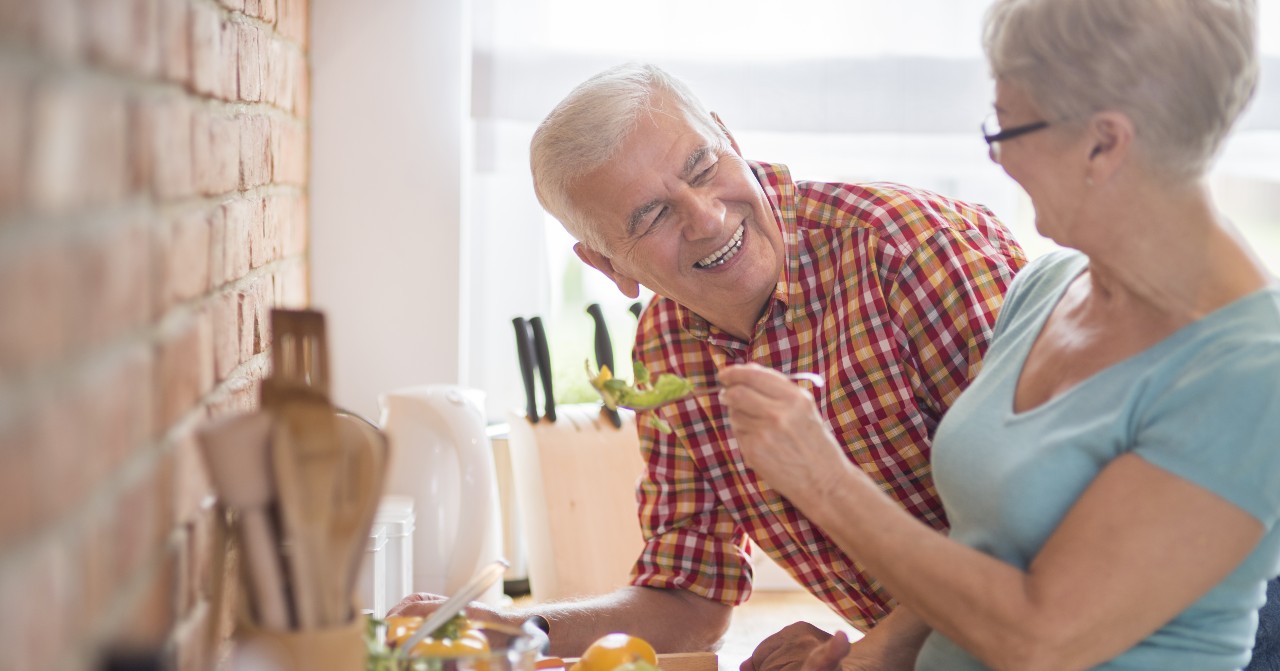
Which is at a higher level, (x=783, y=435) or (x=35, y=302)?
(x=35, y=302)

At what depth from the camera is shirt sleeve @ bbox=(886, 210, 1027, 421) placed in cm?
137

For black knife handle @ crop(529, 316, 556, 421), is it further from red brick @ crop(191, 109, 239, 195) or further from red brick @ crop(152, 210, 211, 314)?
red brick @ crop(152, 210, 211, 314)

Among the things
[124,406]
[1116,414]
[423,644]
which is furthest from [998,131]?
[124,406]

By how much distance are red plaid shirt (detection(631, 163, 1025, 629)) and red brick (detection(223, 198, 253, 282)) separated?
1.96 ft

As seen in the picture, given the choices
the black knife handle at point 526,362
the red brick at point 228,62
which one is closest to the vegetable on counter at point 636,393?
the red brick at point 228,62

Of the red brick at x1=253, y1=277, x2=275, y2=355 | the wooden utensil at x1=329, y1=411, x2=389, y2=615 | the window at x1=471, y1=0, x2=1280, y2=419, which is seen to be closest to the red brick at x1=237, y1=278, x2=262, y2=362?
the red brick at x1=253, y1=277, x2=275, y2=355

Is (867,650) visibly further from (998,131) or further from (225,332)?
(225,332)

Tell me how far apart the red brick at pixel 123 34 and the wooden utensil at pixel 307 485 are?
0.22m

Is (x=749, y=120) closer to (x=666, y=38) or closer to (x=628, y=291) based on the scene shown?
(x=666, y=38)

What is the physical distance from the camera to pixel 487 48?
246 cm

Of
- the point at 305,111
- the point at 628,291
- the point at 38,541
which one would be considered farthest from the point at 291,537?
the point at 305,111

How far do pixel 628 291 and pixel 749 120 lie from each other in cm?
98

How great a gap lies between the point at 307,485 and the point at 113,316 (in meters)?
0.15

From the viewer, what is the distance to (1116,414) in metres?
1.00
